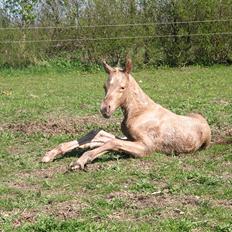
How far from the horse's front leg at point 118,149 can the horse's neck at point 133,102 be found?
1.58 feet

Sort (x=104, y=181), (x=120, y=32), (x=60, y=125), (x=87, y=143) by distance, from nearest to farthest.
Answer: (x=104, y=181) < (x=87, y=143) < (x=60, y=125) < (x=120, y=32)

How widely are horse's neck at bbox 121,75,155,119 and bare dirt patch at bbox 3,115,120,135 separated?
203 cm

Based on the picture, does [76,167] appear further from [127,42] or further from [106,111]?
[127,42]

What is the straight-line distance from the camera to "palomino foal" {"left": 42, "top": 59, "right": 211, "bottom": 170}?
766 cm

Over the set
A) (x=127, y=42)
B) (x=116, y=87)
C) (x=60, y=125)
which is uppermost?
(x=116, y=87)

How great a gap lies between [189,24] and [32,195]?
58.9 feet

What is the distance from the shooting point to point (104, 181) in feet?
21.7

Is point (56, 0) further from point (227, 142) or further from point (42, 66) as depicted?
point (227, 142)

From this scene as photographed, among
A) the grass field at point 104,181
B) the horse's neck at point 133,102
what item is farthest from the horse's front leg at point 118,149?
the horse's neck at point 133,102

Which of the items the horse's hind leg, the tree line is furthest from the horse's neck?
the tree line

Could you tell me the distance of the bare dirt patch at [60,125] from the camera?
9961 millimetres

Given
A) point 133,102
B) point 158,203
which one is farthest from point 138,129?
point 158,203

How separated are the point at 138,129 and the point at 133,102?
1.34 ft

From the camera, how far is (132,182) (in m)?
6.52
